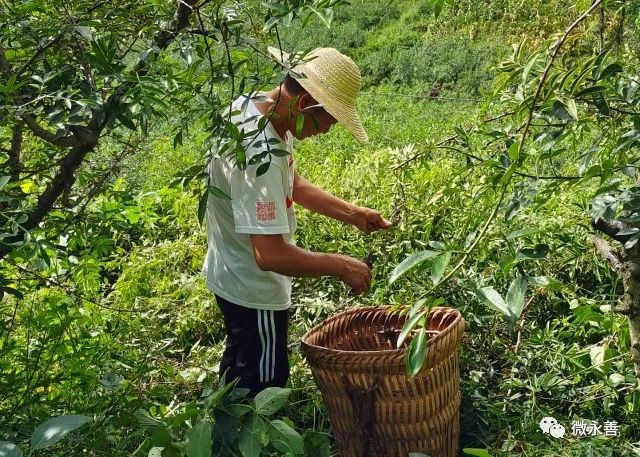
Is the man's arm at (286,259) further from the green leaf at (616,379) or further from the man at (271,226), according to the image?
the green leaf at (616,379)

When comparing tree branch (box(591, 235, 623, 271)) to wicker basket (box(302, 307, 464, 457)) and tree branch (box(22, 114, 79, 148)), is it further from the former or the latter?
tree branch (box(22, 114, 79, 148))

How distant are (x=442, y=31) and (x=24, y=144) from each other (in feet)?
25.8

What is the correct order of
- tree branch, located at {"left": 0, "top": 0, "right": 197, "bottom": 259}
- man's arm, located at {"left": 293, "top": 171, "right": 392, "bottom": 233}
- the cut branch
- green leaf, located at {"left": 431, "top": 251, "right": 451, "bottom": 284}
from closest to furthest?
green leaf, located at {"left": 431, "top": 251, "right": 451, "bottom": 284}
tree branch, located at {"left": 0, "top": 0, "right": 197, "bottom": 259}
the cut branch
man's arm, located at {"left": 293, "top": 171, "right": 392, "bottom": 233}

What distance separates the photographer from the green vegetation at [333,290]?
70.0 inches

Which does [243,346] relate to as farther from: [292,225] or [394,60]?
[394,60]

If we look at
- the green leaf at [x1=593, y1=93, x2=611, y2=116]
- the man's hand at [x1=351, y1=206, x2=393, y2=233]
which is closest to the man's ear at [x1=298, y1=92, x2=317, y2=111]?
the man's hand at [x1=351, y1=206, x2=393, y2=233]

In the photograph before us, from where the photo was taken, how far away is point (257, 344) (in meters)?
2.79

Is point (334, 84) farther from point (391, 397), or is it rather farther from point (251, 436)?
point (251, 436)

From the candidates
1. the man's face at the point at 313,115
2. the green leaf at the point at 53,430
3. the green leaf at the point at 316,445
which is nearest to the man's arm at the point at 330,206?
the man's face at the point at 313,115

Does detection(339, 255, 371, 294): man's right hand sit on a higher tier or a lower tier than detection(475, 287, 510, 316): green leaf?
lower

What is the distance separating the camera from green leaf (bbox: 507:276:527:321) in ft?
4.09

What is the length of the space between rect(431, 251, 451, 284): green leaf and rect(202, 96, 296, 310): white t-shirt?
3.97 ft

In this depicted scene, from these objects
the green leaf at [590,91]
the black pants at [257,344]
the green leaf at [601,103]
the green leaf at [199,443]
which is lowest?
the black pants at [257,344]

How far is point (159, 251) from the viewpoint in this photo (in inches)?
170
